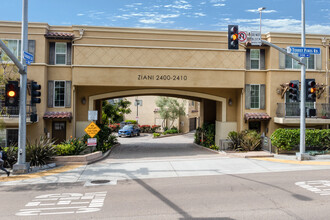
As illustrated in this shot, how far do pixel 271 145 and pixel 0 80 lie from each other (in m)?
15.4

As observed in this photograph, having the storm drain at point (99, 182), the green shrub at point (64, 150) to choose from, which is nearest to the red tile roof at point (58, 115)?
the green shrub at point (64, 150)

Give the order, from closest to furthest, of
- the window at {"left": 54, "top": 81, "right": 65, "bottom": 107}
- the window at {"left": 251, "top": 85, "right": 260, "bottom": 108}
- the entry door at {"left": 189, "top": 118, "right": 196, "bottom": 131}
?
the window at {"left": 54, "top": 81, "right": 65, "bottom": 107}
the window at {"left": 251, "top": 85, "right": 260, "bottom": 108}
the entry door at {"left": 189, "top": 118, "right": 196, "bottom": 131}

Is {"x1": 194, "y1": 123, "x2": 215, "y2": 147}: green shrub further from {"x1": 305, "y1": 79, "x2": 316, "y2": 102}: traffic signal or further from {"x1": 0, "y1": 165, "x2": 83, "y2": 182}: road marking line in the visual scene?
{"x1": 0, "y1": 165, "x2": 83, "y2": 182}: road marking line

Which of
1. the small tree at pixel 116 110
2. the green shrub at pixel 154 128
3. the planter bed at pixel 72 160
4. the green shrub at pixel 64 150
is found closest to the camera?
the planter bed at pixel 72 160

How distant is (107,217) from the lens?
738 cm

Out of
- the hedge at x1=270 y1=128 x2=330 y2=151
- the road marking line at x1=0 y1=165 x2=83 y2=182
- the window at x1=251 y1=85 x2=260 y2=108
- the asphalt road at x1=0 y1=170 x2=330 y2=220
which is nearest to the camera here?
the asphalt road at x1=0 y1=170 x2=330 y2=220

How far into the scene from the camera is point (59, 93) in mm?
19172

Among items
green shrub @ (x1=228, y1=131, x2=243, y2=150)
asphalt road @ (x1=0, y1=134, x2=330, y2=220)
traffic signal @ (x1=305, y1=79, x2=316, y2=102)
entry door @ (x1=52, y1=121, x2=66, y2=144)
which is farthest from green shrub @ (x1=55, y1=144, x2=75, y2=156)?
traffic signal @ (x1=305, y1=79, x2=316, y2=102)

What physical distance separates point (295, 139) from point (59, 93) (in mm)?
15021

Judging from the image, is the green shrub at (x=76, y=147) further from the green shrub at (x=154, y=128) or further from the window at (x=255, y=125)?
the green shrub at (x=154, y=128)

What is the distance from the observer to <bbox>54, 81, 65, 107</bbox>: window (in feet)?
62.8

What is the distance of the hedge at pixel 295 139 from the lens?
1672 cm

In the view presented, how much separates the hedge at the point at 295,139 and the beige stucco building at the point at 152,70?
2152 mm

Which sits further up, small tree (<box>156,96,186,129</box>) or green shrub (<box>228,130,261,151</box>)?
small tree (<box>156,96,186,129</box>)
